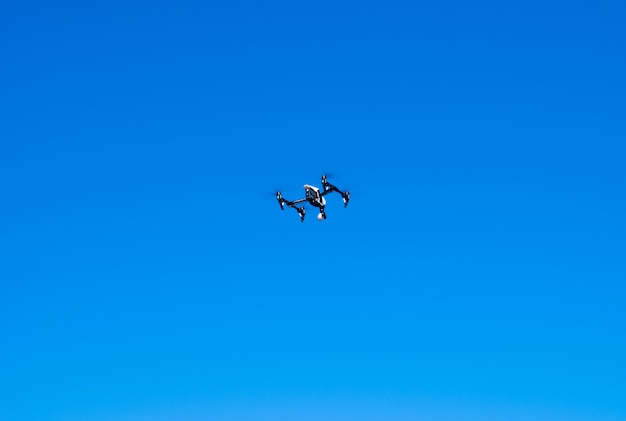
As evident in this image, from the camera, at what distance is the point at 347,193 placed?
372 feet

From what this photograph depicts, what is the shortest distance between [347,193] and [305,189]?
5931 millimetres

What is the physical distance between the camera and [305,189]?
112875 millimetres
